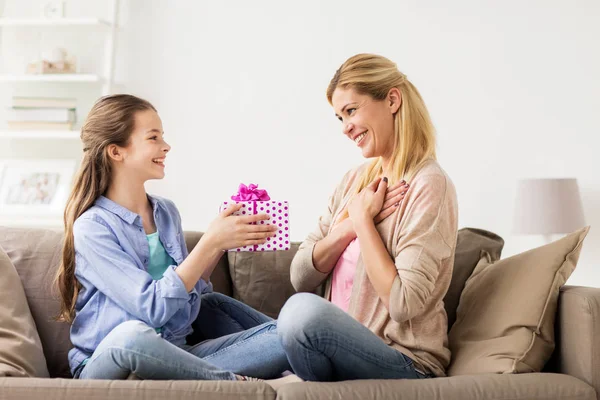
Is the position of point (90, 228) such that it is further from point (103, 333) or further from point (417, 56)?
point (417, 56)

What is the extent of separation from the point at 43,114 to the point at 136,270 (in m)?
2.32

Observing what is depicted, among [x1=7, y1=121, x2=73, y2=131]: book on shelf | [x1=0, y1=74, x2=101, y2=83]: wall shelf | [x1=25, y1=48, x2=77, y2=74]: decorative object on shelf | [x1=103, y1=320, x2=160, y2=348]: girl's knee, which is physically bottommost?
[x1=103, y1=320, x2=160, y2=348]: girl's knee

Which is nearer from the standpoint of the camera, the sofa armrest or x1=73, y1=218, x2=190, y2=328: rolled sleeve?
the sofa armrest

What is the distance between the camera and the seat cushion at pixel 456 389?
68.5 inches

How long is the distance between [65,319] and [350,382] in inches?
32.8

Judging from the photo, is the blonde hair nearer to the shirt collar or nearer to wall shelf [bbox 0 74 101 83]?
the shirt collar

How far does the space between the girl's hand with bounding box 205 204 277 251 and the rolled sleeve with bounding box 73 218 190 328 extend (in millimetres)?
148

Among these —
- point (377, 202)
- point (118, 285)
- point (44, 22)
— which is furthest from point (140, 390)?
point (44, 22)

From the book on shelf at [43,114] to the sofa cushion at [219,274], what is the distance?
5.94ft

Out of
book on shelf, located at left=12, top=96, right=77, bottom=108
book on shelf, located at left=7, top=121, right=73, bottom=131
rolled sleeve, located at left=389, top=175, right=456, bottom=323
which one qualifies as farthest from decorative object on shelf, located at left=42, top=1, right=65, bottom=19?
rolled sleeve, located at left=389, top=175, right=456, bottom=323

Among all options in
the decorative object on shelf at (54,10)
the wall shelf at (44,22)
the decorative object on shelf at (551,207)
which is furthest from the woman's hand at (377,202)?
the decorative object on shelf at (54,10)

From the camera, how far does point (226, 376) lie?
1.89 m

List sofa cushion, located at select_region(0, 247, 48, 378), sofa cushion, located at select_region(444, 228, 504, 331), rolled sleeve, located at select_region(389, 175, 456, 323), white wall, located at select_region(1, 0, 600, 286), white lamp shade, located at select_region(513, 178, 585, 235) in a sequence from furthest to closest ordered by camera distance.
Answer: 1. white wall, located at select_region(1, 0, 600, 286)
2. white lamp shade, located at select_region(513, 178, 585, 235)
3. sofa cushion, located at select_region(444, 228, 504, 331)
4. sofa cushion, located at select_region(0, 247, 48, 378)
5. rolled sleeve, located at select_region(389, 175, 456, 323)

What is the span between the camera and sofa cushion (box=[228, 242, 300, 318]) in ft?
8.09
